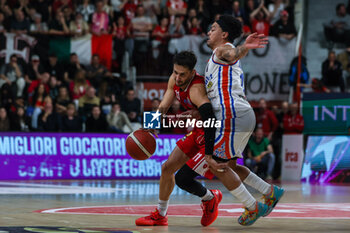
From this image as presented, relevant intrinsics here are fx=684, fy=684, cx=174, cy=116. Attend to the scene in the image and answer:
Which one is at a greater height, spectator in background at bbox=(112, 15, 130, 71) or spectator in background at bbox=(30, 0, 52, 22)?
spectator in background at bbox=(30, 0, 52, 22)

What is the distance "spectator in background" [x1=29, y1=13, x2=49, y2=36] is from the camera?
733 inches

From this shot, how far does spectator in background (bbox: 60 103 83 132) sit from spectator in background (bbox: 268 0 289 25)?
7279 mm

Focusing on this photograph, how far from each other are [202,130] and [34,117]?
10.5 meters

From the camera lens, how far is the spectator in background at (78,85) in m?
18.0

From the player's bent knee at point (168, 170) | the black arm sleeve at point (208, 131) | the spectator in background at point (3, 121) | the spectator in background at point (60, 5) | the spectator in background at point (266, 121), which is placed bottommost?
the spectator in background at point (266, 121)

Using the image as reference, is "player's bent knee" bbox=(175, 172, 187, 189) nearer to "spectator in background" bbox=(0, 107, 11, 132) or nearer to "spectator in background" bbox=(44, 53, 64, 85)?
"spectator in background" bbox=(0, 107, 11, 132)

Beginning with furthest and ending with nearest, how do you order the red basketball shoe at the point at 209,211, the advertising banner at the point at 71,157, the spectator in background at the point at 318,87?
the spectator in background at the point at 318,87
the advertising banner at the point at 71,157
the red basketball shoe at the point at 209,211

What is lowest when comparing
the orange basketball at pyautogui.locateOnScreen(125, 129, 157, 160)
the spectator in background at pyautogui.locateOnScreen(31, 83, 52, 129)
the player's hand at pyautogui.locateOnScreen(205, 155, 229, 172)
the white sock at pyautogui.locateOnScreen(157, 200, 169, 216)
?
the spectator in background at pyautogui.locateOnScreen(31, 83, 52, 129)

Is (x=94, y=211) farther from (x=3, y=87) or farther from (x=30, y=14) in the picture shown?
(x=30, y=14)

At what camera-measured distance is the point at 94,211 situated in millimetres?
8039

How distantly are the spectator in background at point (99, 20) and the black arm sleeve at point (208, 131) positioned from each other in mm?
13353

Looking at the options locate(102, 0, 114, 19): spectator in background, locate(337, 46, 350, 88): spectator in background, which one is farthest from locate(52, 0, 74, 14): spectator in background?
locate(337, 46, 350, 88): spectator in background

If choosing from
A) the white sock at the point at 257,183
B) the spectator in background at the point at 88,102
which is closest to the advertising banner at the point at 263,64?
the spectator in background at the point at 88,102

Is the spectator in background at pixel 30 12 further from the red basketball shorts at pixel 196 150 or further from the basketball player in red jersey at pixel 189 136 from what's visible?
the red basketball shorts at pixel 196 150
